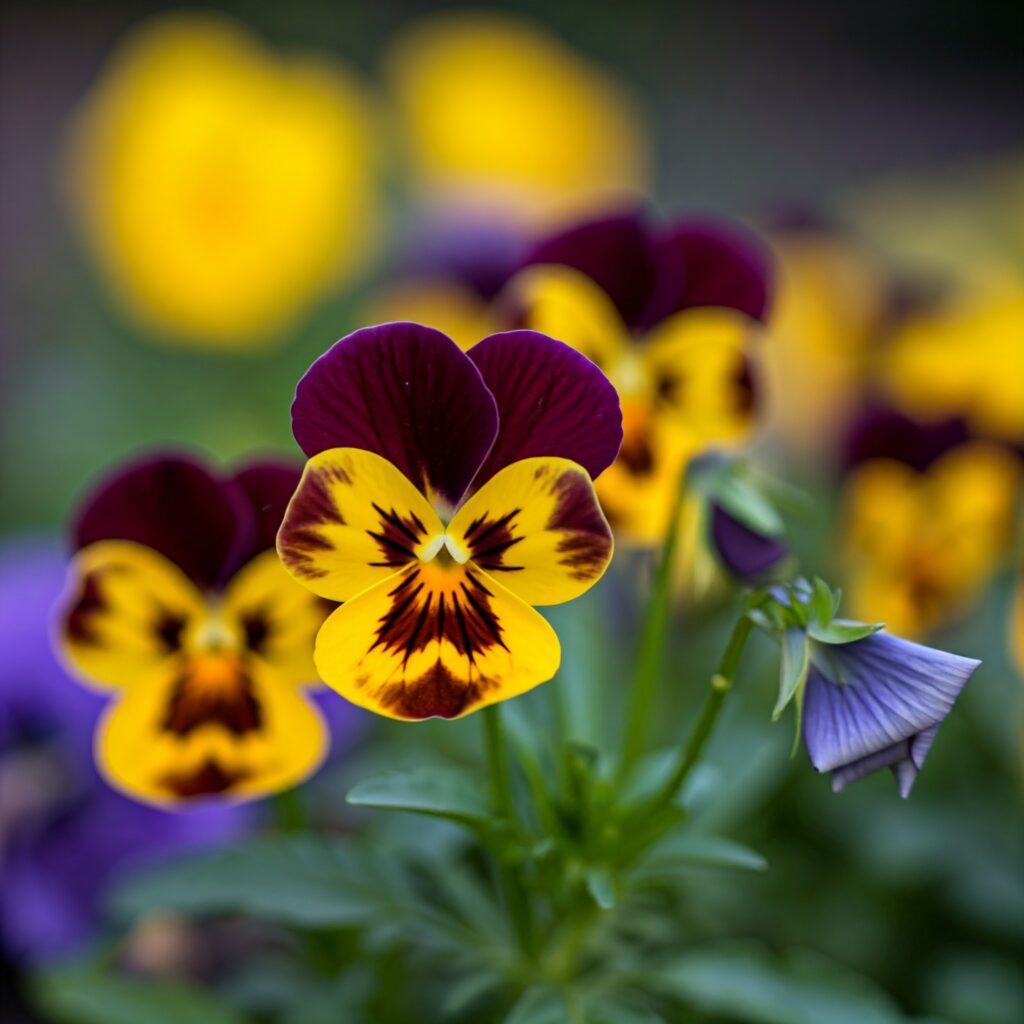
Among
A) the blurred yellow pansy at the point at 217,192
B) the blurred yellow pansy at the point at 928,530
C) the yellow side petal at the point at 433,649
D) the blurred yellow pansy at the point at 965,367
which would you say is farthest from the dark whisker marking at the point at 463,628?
the blurred yellow pansy at the point at 217,192

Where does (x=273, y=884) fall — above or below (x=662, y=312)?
below

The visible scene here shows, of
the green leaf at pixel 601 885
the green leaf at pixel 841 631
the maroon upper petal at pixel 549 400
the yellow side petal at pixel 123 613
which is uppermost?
the maroon upper petal at pixel 549 400

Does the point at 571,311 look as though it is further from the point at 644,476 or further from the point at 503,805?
the point at 503,805

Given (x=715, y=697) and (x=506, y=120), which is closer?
(x=715, y=697)

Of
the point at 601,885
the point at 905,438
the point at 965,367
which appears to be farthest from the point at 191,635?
the point at 965,367

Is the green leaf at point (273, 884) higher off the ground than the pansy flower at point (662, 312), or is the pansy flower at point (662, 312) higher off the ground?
the pansy flower at point (662, 312)

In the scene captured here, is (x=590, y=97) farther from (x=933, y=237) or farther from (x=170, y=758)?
(x=170, y=758)

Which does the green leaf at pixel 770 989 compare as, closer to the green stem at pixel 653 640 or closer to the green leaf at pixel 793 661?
the green stem at pixel 653 640
